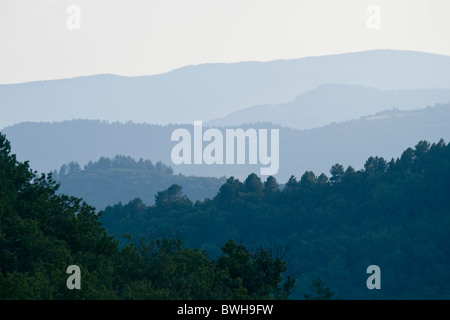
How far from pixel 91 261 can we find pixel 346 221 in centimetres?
9522

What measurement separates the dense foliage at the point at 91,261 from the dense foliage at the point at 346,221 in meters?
63.9

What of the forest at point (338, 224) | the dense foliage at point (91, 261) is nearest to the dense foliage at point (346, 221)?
the forest at point (338, 224)

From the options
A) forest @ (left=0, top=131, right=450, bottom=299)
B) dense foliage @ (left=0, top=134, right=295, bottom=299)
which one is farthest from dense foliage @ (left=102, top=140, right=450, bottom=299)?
dense foliage @ (left=0, top=134, right=295, bottom=299)

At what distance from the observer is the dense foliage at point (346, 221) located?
Result: 362 ft

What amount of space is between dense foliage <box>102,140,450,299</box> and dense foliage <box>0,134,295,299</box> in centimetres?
6391

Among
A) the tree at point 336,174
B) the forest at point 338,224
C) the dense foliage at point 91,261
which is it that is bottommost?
the dense foliage at point 91,261

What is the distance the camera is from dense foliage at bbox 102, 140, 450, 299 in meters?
110

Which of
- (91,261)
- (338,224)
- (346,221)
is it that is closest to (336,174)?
(346,221)

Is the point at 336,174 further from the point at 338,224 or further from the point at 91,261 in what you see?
the point at 91,261

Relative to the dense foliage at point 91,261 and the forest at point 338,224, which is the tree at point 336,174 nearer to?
the forest at point 338,224

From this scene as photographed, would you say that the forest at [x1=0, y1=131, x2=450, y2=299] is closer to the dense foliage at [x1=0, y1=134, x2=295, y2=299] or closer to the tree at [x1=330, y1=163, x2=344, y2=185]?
the tree at [x1=330, y1=163, x2=344, y2=185]

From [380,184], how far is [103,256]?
3725 inches

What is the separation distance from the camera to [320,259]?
389ft
